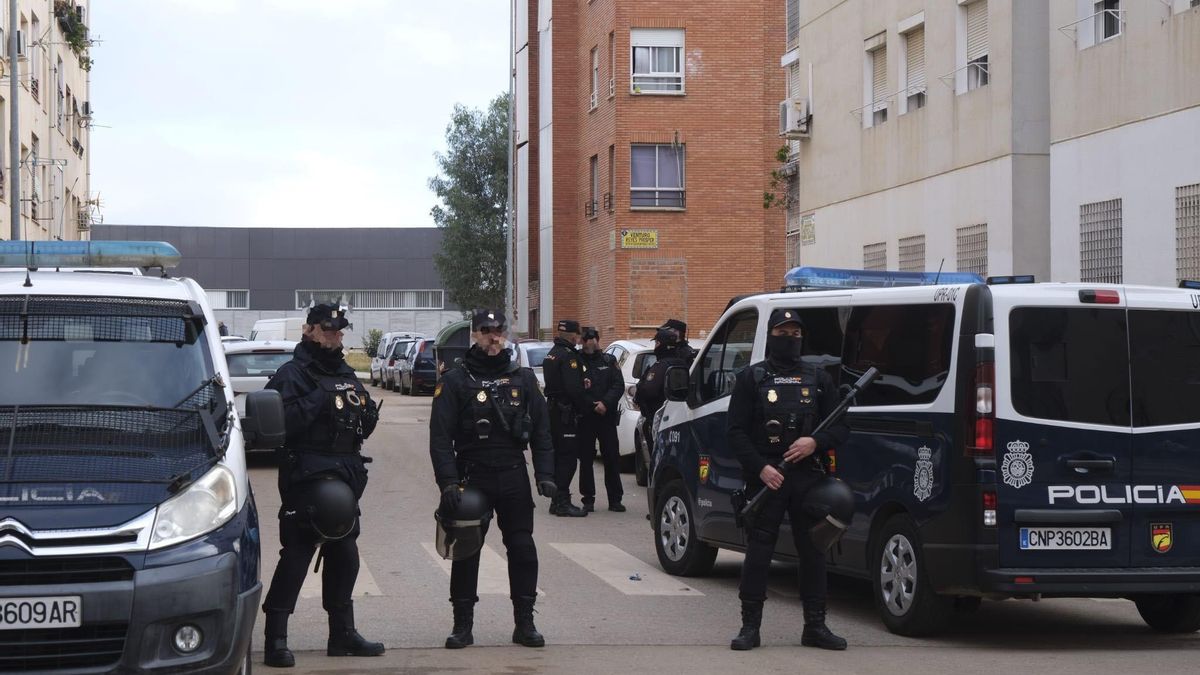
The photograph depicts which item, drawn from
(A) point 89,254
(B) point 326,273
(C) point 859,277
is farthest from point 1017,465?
(B) point 326,273

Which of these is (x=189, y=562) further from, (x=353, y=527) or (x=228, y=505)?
(x=353, y=527)

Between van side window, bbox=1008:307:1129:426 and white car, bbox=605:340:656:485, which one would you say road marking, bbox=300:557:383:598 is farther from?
white car, bbox=605:340:656:485

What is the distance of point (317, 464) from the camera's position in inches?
337

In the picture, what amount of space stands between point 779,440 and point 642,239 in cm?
3196

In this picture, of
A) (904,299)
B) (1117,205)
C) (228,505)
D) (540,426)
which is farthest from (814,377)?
(1117,205)

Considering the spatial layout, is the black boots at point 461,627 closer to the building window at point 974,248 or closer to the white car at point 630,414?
the white car at point 630,414

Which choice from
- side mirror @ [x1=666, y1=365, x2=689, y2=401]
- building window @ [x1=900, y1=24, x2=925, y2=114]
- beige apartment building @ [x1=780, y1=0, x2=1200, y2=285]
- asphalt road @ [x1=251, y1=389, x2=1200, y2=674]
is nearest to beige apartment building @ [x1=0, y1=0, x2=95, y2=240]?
beige apartment building @ [x1=780, y1=0, x2=1200, y2=285]

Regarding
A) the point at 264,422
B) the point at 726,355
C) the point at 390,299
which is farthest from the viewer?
the point at 390,299

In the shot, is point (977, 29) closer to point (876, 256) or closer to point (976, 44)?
point (976, 44)

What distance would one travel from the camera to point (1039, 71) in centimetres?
2266

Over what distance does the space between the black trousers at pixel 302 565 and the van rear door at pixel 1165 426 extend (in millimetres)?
4375

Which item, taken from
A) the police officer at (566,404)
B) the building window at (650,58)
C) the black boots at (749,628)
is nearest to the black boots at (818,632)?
the black boots at (749,628)

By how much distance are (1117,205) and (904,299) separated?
38.4ft

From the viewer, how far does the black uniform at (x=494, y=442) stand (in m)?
8.98
